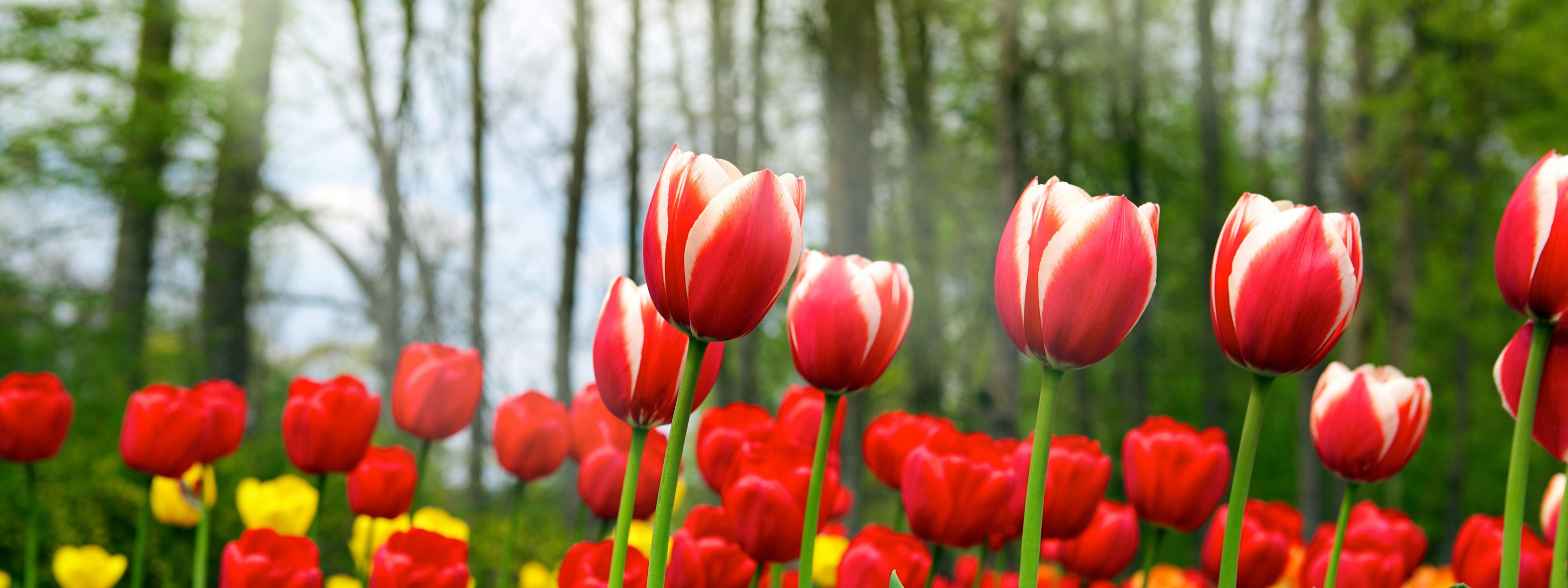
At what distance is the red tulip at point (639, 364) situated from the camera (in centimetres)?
94

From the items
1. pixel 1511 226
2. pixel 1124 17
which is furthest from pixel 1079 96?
pixel 1511 226

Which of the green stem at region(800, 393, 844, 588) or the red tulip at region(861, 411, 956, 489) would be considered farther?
the red tulip at region(861, 411, 956, 489)

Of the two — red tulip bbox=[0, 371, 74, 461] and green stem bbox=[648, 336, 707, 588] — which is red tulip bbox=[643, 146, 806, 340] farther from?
red tulip bbox=[0, 371, 74, 461]

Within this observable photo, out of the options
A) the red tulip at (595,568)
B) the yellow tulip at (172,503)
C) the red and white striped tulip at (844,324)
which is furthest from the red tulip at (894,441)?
the yellow tulip at (172,503)

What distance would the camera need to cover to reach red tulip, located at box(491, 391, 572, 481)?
1538 mm

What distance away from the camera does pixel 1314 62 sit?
403 inches

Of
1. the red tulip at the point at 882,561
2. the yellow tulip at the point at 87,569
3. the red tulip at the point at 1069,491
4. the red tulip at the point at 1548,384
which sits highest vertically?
the red tulip at the point at 1548,384

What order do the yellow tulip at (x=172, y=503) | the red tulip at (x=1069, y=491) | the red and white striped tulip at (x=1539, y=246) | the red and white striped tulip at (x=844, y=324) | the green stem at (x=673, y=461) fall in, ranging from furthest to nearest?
the yellow tulip at (x=172, y=503), the red tulip at (x=1069, y=491), the red and white striped tulip at (x=844, y=324), the red and white striped tulip at (x=1539, y=246), the green stem at (x=673, y=461)

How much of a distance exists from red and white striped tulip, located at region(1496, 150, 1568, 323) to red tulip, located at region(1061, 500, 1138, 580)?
2.38ft

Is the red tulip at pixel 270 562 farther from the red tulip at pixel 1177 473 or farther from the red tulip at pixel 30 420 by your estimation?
the red tulip at pixel 1177 473

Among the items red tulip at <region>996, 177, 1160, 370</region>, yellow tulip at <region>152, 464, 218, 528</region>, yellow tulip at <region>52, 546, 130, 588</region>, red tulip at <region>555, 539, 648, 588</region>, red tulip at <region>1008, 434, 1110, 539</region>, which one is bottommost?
yellow tulip at <region>52, 546, 130, 588</region>

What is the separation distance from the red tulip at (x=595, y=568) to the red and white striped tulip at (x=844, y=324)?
26 cm

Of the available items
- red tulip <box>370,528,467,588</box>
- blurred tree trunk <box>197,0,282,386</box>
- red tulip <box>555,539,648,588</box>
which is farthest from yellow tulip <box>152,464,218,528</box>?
blurred tree trunk <box>197,0,282,386</box>

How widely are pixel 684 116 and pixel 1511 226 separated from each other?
8.52m
